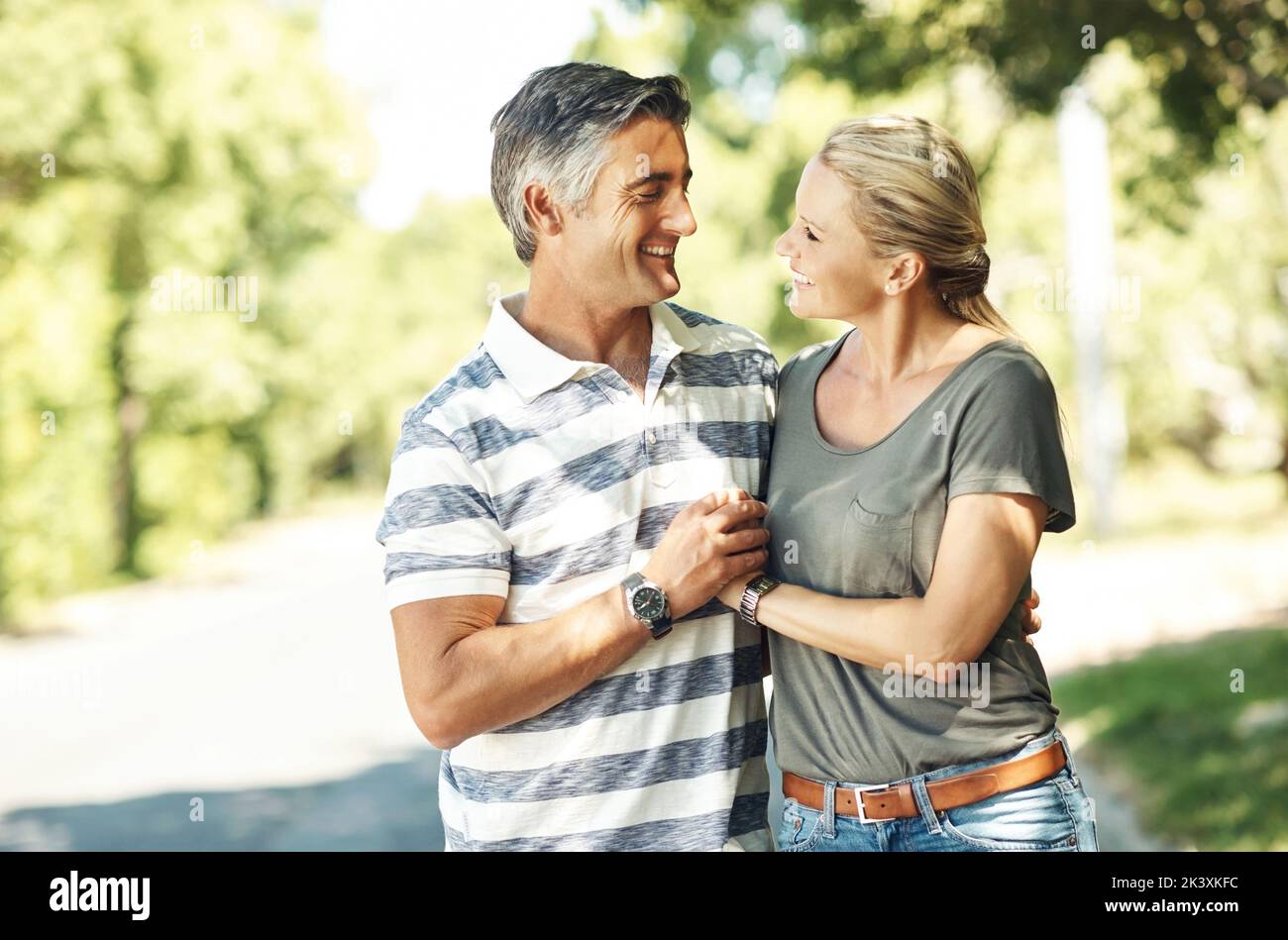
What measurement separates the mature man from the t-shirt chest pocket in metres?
0.16

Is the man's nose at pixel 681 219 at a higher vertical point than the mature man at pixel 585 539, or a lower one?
higher

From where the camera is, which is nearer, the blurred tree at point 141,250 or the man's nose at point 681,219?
the man's nose at point 681,219

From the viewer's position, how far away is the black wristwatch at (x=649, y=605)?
2.33 m

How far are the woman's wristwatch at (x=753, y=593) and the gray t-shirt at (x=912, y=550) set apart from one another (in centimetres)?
8

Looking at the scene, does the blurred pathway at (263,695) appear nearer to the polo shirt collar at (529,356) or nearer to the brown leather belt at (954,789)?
the brown leather belt at (954,789)

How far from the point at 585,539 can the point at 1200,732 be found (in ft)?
21.3

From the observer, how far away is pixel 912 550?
93.2 inches

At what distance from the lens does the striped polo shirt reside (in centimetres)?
238

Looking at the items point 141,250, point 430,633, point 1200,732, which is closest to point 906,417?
point 430,633

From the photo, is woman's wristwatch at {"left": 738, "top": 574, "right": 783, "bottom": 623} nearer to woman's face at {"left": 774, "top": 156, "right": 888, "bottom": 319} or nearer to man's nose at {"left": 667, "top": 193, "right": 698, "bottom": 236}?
woman's face at {"left": 774, "top": 156, "right": 888, "bottom": 319}

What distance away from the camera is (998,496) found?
2.28m

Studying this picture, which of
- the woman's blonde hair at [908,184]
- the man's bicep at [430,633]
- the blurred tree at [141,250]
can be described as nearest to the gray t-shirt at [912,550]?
the woman's blonde hair at [908,184]
